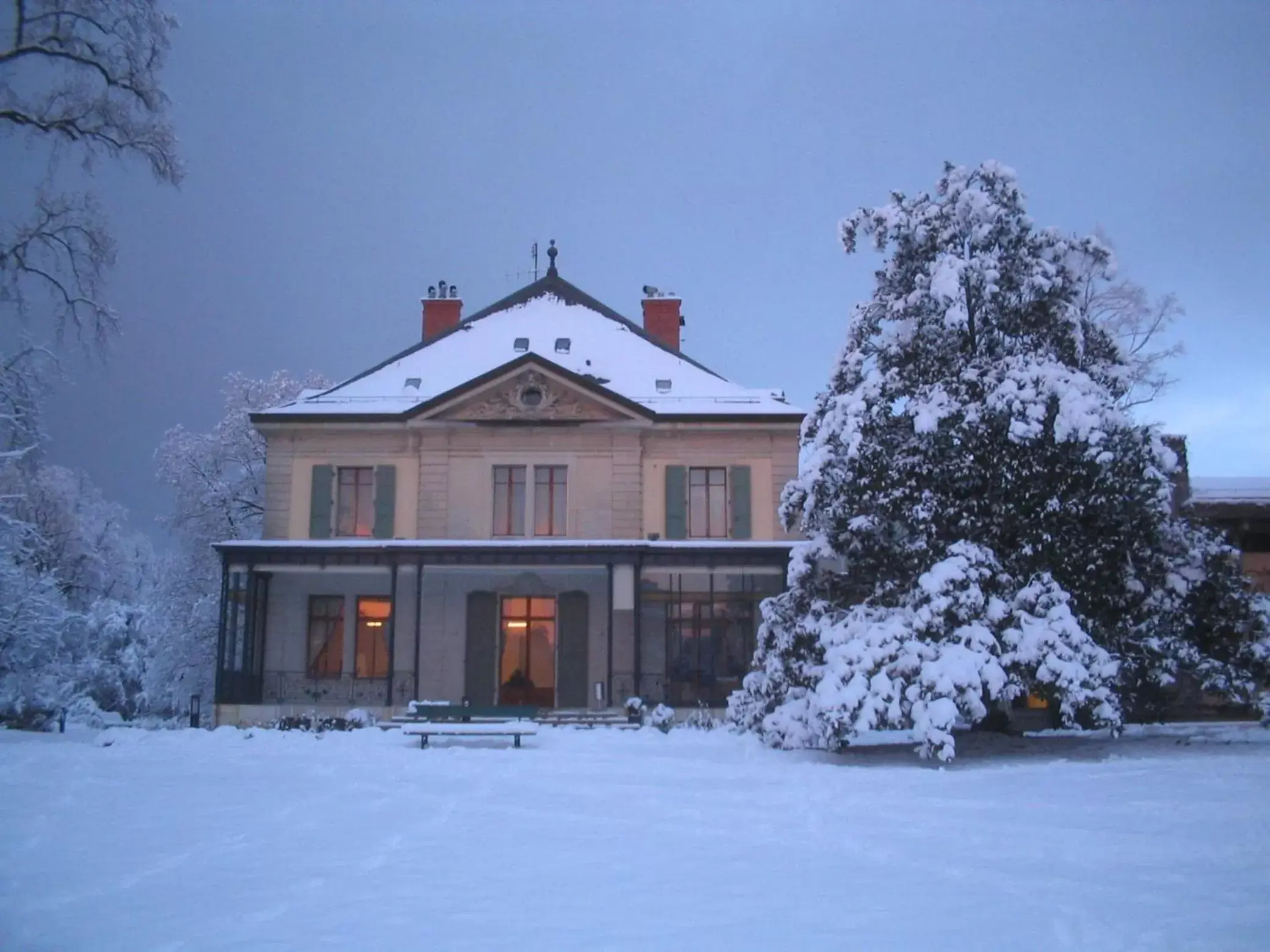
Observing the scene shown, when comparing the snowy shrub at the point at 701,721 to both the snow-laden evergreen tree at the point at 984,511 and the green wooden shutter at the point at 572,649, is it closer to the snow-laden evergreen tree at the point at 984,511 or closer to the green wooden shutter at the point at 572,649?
the green wooden shutter at the point at 572,649

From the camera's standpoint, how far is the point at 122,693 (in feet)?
108

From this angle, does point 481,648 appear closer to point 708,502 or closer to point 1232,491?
point 708,502

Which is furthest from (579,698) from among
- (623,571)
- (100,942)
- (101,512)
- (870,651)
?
(101,512)

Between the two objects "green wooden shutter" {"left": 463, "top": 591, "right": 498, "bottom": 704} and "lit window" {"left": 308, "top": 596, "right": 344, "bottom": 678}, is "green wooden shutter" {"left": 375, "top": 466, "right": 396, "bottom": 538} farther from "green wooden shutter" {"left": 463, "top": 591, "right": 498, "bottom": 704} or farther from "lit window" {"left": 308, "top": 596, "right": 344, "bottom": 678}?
"green wooden shutter" {"left": 463, "top": 591, "right": 498, "bottom": 704}

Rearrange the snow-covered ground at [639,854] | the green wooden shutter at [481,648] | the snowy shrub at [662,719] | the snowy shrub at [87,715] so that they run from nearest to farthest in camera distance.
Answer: the snow-covered ground at [639,854] → the snowy shrub at [662,719] → the green wooden shutter at [481,648] → the snowy shrub at [87,715]

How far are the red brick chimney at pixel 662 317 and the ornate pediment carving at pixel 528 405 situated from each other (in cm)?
544

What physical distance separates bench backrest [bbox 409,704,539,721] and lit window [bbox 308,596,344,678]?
21.6 feet

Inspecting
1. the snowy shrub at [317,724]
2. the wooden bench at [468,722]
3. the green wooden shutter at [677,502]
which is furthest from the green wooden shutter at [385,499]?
the wooden bench at [468,722]

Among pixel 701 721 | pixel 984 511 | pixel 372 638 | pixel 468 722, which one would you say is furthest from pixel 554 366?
pixel 984 511

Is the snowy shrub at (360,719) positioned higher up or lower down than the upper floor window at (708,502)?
lower down

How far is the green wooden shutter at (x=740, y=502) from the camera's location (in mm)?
24344

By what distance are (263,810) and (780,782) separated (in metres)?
5.33

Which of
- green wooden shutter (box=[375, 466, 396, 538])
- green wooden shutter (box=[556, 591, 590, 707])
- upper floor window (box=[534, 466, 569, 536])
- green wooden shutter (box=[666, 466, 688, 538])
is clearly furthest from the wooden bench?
green wooden shutter (box=[666, 466, 688, 538])

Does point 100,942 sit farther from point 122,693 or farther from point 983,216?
point 122,693
